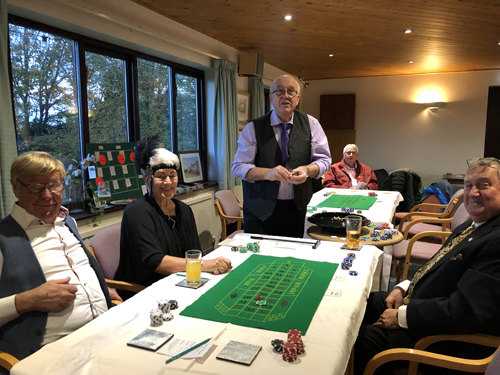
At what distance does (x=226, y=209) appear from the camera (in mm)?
3754

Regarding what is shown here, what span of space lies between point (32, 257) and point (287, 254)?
3.43 feet

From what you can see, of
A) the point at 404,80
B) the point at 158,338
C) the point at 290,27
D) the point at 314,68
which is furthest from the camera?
the point at 404,80

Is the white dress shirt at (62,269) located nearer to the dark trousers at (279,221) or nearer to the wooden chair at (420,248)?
the dark trousers at (279,221)

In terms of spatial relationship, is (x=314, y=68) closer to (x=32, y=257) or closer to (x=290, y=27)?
(x=290, y=27)

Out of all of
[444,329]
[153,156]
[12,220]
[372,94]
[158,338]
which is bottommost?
[444,329]

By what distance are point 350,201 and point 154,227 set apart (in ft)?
7.05

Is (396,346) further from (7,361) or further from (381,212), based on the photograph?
(381,212)

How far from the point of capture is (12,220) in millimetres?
1381

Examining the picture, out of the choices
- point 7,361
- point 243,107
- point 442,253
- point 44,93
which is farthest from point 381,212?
point 243,107

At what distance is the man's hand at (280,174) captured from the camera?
223cm

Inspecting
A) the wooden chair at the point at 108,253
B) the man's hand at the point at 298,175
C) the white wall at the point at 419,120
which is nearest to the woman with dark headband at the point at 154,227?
the wooden chair at the point at 108,253

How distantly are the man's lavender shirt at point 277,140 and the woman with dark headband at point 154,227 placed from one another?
0.61m

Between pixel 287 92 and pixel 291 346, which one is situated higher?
pixel 287 92

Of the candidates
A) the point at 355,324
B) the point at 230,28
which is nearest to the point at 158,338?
the point at 355,324
